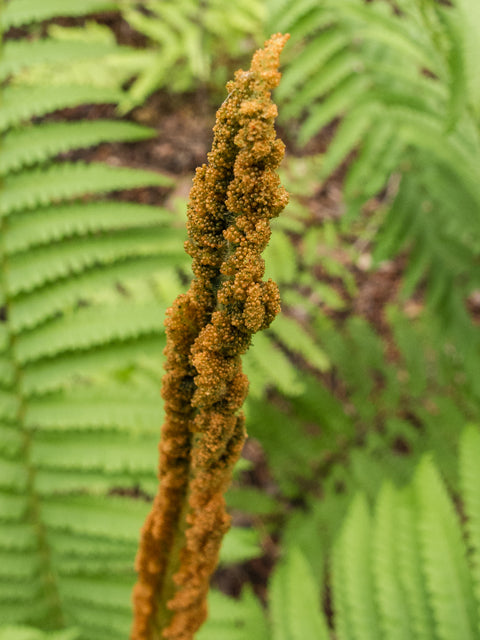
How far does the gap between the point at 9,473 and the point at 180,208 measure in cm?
170

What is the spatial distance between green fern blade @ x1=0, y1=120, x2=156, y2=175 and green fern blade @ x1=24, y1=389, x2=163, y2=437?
0.91 m

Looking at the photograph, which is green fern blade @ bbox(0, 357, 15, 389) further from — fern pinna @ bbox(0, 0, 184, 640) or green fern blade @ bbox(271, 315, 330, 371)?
green fern blade @ bbox(271, 315, 330, 371)

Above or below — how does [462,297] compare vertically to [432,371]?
above

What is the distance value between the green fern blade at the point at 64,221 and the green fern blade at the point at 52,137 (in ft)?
0.67

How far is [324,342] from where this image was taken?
356cm

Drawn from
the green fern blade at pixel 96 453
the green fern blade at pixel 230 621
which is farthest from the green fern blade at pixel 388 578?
the green fern blade at pixel 96 453

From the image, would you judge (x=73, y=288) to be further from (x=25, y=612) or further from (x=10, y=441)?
(x=25, y=612)

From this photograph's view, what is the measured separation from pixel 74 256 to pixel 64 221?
0.14m

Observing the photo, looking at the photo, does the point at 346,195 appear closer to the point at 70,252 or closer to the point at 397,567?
the point at 70,252

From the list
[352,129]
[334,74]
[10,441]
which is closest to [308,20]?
[334,74]

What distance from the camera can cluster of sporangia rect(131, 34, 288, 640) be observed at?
0.72m

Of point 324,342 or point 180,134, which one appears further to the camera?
point 180,134

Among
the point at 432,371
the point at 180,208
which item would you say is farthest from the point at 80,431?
the point at 432,371

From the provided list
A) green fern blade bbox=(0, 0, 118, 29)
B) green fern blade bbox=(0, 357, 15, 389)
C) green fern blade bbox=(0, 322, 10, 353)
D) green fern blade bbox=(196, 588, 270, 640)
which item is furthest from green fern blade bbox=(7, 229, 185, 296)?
green fern blade bbox=(196, 588, 270, 640)
